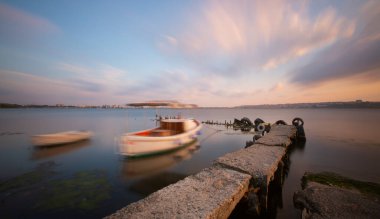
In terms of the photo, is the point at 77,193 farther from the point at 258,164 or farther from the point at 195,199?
the point at 258,164

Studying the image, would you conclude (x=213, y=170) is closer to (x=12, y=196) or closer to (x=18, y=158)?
(x=12, y=196)

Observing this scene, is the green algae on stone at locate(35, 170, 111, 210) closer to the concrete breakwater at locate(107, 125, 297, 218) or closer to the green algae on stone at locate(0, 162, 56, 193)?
the green algae on stone at locate(0, 162, 56, 193)

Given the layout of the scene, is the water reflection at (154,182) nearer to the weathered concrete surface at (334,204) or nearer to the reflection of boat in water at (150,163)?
the reflection of boat in water at (150,163)

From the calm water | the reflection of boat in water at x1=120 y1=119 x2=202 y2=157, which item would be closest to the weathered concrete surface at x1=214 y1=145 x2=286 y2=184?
the calm water

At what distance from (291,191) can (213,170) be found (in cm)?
537

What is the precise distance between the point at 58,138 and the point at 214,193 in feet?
65.1

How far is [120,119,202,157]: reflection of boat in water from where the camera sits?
11.7m

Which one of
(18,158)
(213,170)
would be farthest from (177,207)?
(18,158)

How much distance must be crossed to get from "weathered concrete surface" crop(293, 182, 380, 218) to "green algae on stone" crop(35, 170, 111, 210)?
7795 millimetres

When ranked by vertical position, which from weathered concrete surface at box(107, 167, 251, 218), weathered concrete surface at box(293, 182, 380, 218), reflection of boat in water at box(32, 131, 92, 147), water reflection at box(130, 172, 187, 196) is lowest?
water reflection at box(130, 172, 187, 196)

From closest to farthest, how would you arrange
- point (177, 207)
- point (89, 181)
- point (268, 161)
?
1. point (177, 207)
2. point (268, 161)
3. point (89, 181)

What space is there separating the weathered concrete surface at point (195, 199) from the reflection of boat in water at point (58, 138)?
720 inches

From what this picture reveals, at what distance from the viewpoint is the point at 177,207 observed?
12.6 feet

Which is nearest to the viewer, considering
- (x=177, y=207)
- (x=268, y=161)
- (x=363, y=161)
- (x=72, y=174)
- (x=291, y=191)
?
(x=177, y=207)
